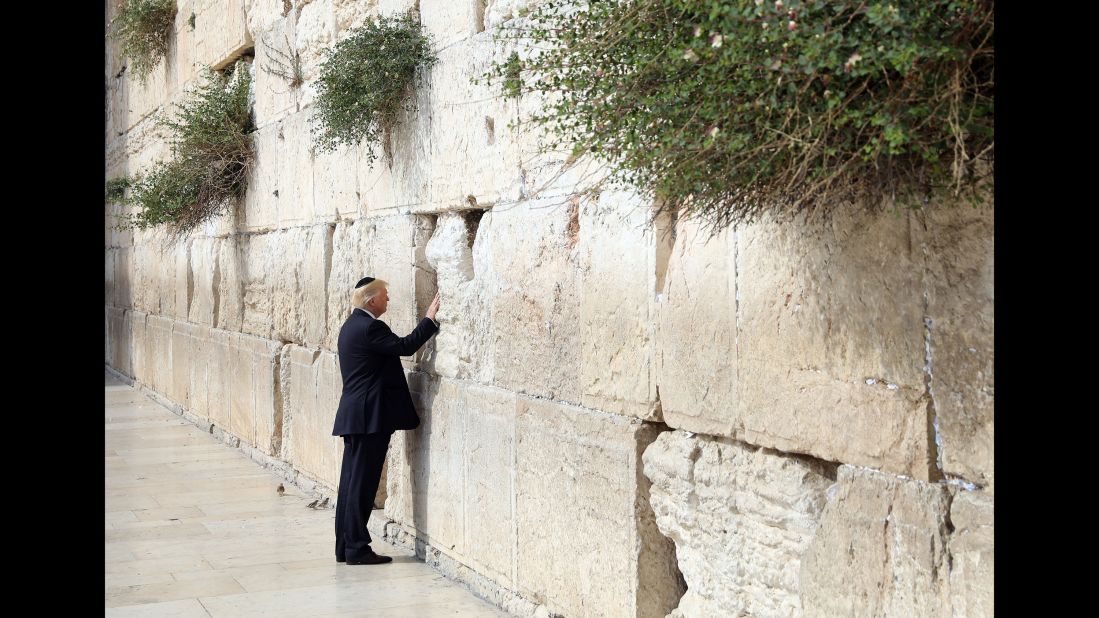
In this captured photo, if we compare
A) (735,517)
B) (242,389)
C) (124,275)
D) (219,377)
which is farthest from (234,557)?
(124,275)

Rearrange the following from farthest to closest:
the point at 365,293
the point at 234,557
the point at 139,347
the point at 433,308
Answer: the point at 139,347 → the point at 234,557 → the point at 365,293 → the point at 433,308

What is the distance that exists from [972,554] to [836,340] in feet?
2.41

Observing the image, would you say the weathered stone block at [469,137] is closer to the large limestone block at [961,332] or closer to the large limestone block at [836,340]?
the large limestone block at [836,340]

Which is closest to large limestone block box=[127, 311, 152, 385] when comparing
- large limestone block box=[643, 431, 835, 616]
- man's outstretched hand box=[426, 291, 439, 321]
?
man's outstretched hand box=[426, 291, 439, 321]

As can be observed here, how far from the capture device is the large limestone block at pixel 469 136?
5.42 m

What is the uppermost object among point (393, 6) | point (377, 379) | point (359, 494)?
point (393, 6)

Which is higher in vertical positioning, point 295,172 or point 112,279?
point 295,172

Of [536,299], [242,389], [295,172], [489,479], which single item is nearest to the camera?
[536,299]

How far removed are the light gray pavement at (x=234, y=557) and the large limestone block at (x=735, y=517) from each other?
5.05 ft

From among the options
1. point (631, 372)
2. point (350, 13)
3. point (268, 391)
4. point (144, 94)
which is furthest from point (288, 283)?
point (144, 94)

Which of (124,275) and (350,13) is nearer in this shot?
(350,13)

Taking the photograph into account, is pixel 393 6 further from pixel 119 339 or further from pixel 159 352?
pixel 119 339

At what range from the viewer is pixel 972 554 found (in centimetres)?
287
